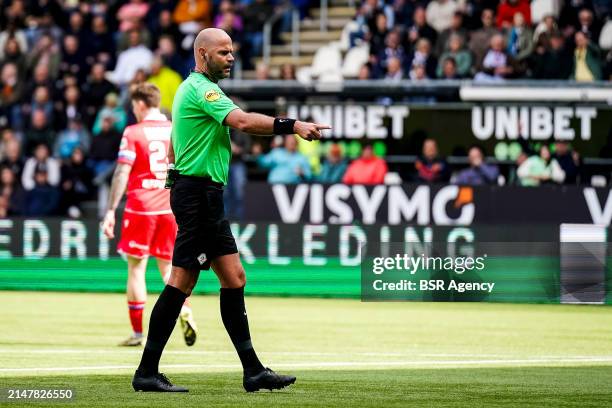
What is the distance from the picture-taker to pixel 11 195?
25.9 metres

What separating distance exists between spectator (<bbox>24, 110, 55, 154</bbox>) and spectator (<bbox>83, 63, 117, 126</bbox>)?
75 cm

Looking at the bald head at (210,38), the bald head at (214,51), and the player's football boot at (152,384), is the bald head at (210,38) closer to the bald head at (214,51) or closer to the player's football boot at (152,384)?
the bald head at (214,51)

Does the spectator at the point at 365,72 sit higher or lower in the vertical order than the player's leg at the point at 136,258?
higher

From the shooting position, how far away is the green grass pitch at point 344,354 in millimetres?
9836

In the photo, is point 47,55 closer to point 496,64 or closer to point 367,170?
point 367,170

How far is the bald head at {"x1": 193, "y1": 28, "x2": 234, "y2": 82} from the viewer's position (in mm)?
9898

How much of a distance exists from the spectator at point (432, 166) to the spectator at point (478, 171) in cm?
28

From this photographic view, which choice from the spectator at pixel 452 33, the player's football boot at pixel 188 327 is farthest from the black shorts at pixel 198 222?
the spectator at pixel 452 33

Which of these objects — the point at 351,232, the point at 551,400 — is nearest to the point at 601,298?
the point at 551,400

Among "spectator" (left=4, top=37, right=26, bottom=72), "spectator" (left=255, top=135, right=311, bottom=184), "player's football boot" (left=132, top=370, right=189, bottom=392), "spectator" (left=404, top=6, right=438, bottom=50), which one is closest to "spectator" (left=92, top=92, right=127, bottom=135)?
"spectator" (left=4, top=37, right=26, bottom=72)

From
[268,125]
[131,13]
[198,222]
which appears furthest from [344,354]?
[131,13]

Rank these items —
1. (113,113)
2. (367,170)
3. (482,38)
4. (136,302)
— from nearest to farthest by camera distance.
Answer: (136,302)
(367,170)
(482,38)
(113,113)

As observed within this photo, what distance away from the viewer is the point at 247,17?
28.1m

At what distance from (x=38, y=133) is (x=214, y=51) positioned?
58.3 feet
